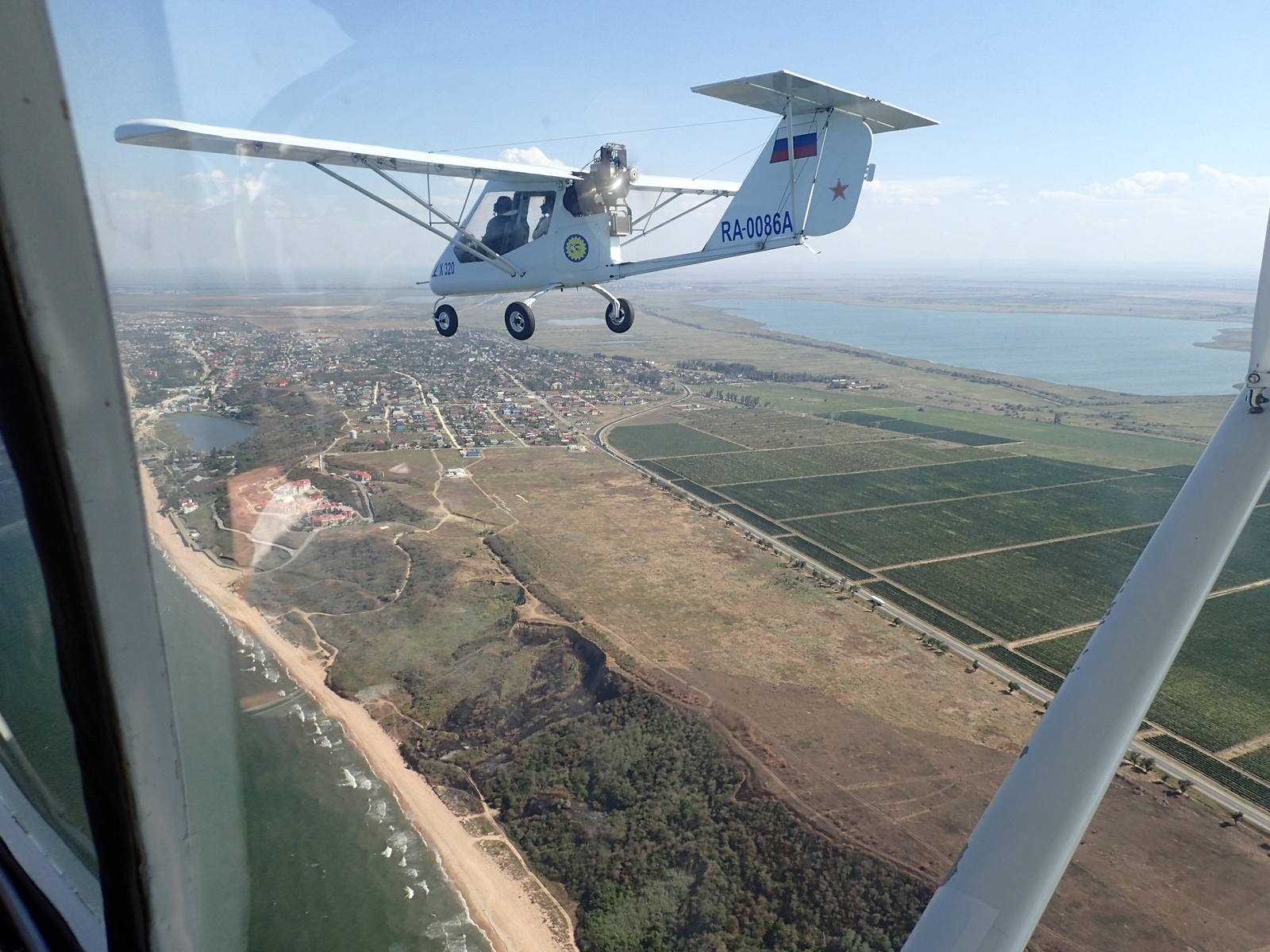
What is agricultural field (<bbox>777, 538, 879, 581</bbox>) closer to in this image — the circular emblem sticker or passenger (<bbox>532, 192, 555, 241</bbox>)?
the circular emblem sticker

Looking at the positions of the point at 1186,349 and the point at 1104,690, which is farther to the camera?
the point at 1186,349

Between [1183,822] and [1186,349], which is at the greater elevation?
[1186,349]

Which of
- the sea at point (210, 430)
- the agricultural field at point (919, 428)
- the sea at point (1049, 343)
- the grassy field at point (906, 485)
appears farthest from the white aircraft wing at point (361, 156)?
the agricultural field at point (919, 428)

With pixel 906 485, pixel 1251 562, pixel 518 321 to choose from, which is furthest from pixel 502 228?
pixel 906 485

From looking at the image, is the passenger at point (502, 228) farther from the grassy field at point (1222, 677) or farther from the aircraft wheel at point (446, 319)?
the grassy field at point (1222, 677)

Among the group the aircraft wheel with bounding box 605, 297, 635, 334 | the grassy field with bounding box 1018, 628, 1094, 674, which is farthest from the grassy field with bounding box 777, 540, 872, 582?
the aircraft wheel with bounding box 605, 297, 635, 334

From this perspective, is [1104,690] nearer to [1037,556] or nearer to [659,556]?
[659,556]

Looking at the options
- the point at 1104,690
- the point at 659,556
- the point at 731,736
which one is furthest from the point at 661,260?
the point at 659,556
